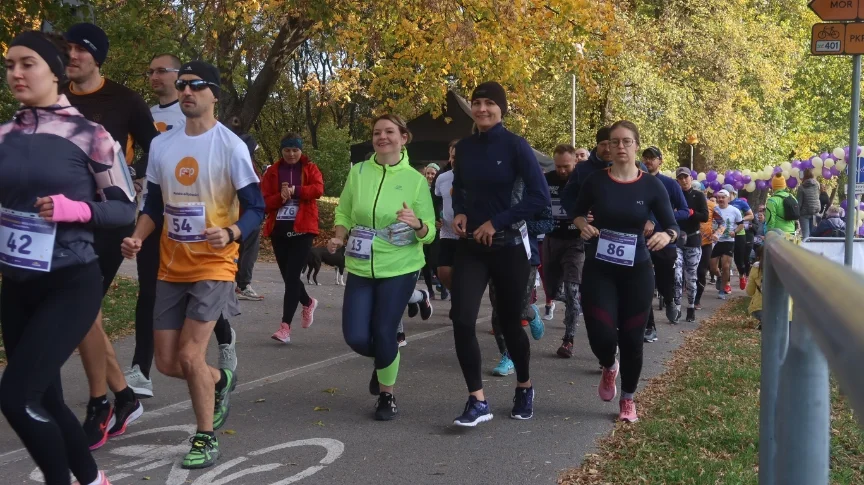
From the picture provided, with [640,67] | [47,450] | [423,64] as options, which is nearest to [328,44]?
[423,64]

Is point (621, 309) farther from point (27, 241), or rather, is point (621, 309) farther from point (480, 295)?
point (27, 241)

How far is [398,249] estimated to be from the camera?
6.51 meters

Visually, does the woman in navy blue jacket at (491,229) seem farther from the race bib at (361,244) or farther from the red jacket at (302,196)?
the red jacket at (302,196)

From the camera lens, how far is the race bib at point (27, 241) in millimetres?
3971

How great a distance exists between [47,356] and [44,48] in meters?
1.20

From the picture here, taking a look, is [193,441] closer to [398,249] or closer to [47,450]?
[47,450]

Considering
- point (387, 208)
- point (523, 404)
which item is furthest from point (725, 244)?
point (387, 208)

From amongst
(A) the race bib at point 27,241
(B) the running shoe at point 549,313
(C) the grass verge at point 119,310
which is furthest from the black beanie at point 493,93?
(B) the running shoe at point 549,313

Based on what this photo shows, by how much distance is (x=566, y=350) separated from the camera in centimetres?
945

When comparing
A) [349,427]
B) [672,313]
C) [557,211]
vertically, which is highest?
[557,211]

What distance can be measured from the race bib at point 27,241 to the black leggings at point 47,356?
0.26 feet

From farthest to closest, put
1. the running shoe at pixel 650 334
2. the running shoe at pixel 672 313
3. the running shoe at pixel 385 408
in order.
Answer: the running shoe at pixel 672 313 < the running shoe at pixel 650 334 < the running shoe at pixel 385 408

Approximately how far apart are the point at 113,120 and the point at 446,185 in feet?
14.8

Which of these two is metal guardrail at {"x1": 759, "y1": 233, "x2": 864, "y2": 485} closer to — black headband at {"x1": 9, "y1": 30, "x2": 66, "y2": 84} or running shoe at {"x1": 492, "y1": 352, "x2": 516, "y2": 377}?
black headband at {"x1": 9, "y1": 30, "x2": 66, "y2": 84}
